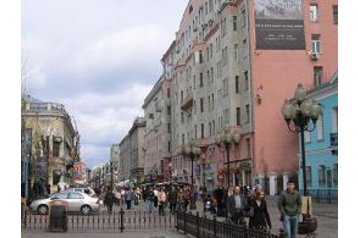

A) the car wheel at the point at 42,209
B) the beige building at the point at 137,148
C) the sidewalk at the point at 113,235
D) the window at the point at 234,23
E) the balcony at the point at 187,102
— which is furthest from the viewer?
the beige building at the point at 137,148

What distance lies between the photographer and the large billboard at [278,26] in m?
54.2

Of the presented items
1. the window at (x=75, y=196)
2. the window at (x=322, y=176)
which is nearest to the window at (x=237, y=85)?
the window at (x=322, y=176)

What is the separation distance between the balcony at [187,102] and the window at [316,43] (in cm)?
2168

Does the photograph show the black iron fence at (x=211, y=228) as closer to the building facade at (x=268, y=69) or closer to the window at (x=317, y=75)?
the building facade at (x=268, y=69)

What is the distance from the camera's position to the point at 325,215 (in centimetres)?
3100

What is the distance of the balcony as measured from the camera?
74656mm

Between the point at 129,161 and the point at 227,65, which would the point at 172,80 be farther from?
the point at 129,161

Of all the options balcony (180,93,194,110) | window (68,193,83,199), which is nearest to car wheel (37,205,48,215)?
window (68,193,83,199)

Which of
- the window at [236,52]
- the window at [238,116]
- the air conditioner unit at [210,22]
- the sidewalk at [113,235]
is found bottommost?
the sidewalk at [113,235]

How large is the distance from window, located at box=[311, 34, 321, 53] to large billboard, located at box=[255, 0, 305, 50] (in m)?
1.07

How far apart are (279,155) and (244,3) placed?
44.2 ft

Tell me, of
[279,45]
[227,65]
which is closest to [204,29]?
[227,65]

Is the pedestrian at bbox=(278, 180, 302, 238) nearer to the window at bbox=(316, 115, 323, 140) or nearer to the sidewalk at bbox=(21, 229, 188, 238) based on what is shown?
the sidewalk at bbox=(21, 229, 188, 238)
